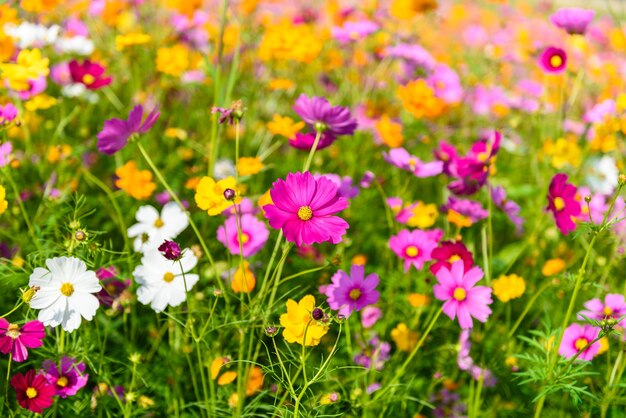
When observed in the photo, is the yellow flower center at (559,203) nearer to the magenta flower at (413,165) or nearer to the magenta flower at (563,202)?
the magenta flower at (563,202)

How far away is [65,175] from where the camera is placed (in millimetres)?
1587

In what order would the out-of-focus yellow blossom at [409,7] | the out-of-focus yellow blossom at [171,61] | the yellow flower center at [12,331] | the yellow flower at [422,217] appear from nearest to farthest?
1. the yellow flower center at [12,331]
2. the yellow flower at [422,217]
3. the out-of-focus yellow blossom at [171,61]
4. the out-of-focus yellow blossom at [409,7]

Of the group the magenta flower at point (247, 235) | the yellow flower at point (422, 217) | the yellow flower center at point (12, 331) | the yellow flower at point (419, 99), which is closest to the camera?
the yellow flower center at point (12, 331)

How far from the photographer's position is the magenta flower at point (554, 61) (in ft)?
4.91

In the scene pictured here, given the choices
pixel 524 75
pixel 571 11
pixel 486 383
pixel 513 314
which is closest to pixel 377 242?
pixel 513 314

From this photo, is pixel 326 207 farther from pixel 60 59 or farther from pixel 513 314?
pixel 60 59

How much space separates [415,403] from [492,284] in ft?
1.05

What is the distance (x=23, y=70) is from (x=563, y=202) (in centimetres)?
122

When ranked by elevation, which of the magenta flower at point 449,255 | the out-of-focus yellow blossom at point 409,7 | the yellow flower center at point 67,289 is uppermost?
the out-of-focus yellow blossom at point 409,7

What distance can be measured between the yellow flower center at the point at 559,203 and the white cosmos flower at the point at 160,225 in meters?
0.77

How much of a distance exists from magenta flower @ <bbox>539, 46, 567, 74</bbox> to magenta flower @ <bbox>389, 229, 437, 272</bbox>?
64 cm

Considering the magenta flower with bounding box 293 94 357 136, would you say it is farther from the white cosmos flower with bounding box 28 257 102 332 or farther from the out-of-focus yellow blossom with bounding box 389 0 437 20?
the out-of-focus yellow blossom with bounding box 389 0 437 20

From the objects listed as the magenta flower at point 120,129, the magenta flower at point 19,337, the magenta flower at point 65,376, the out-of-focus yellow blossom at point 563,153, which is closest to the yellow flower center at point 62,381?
the magenta flower at point 65,376

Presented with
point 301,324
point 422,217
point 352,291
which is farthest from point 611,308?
point 301,324
